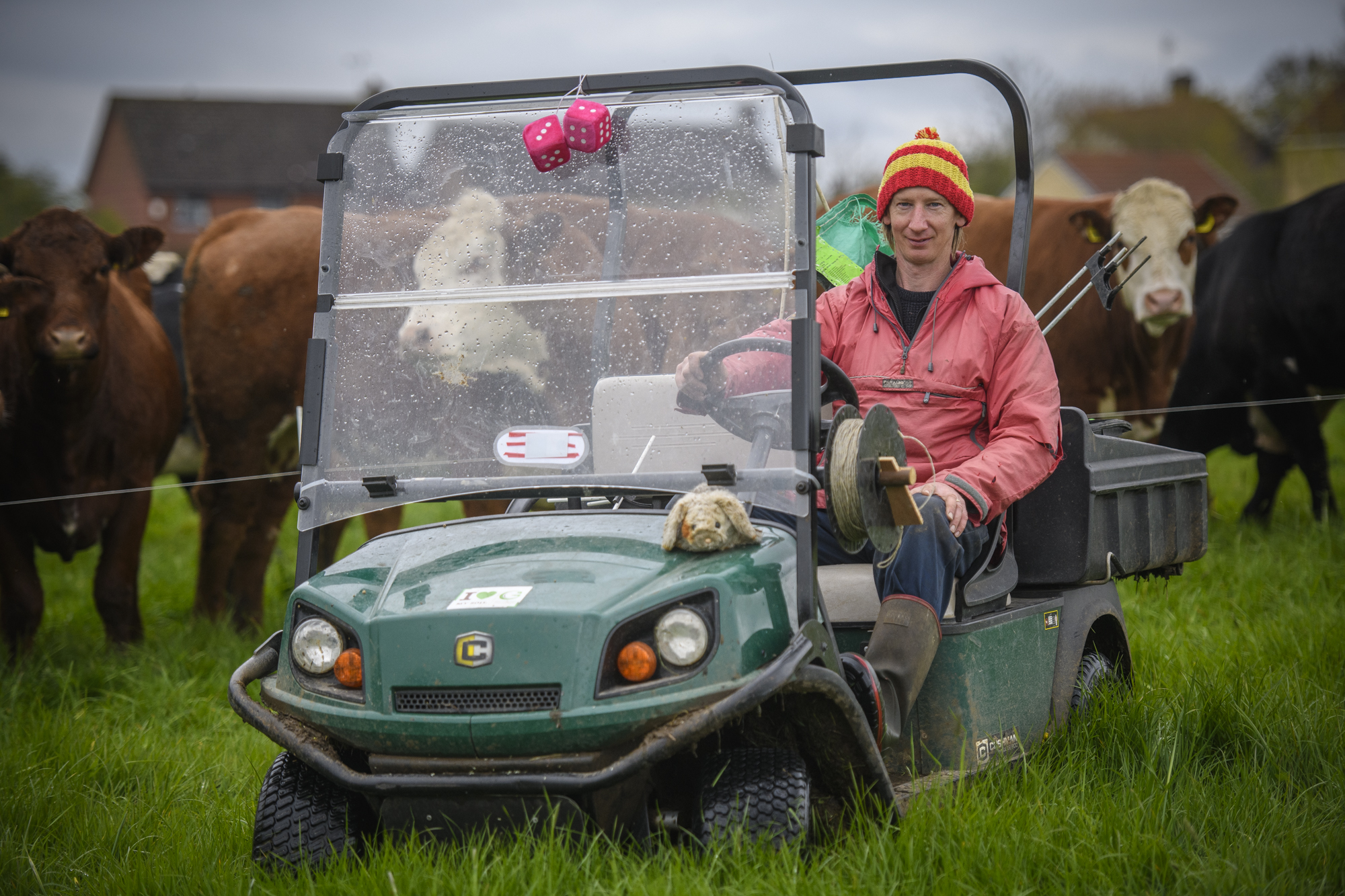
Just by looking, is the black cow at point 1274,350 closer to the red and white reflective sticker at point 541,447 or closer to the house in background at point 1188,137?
the red and white reflective sticker at point 541,447

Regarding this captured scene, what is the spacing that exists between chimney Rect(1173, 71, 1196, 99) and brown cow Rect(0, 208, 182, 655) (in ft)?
173

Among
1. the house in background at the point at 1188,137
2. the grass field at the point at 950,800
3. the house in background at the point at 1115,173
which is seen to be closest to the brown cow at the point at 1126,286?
the grass field at the point at 950,800

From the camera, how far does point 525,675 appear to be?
2363 mm

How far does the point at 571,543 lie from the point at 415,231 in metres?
0.88

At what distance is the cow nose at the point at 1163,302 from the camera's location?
717cm

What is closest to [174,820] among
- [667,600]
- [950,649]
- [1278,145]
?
[667,600]

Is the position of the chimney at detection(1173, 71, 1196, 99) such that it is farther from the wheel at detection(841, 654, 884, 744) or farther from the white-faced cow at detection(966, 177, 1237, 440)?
the wheel at detection(841, 654, 884, 744)

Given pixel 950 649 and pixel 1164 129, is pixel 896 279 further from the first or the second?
pixel 1164 129

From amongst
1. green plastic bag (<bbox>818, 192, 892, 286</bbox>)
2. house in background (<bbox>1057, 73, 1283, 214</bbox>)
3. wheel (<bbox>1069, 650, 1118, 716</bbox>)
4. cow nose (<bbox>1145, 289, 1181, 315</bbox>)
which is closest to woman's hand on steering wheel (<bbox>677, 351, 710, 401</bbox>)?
green plastic bag (<bbox>818, 192, 892, 286</bbox>)

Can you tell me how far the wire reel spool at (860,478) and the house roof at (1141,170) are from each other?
1501 inches

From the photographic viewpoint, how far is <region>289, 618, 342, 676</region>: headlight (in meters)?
2.57

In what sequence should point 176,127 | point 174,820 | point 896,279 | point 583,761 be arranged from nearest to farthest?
point 583,761
point 174,820
point 896,279
point 176,127

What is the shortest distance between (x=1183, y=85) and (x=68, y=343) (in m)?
54.9

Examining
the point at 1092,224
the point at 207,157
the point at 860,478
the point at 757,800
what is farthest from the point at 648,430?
the point at 207,157
